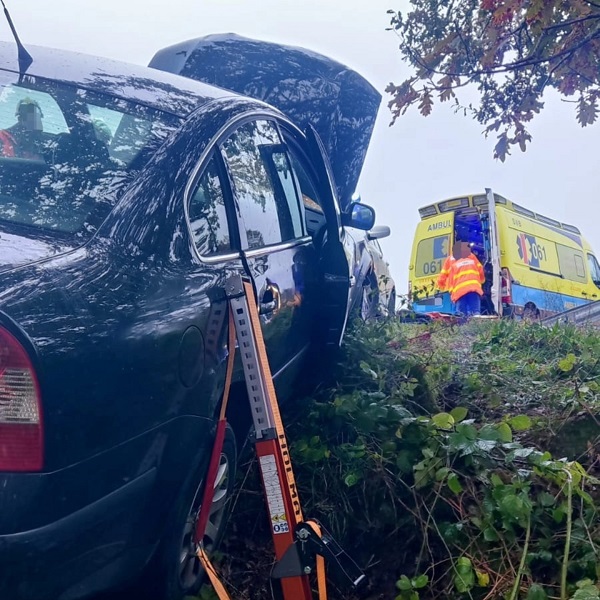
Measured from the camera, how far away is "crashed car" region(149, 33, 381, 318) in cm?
466

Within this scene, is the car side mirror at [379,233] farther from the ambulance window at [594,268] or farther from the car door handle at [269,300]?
the ambulance window at [594,268]

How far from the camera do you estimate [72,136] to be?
238cm

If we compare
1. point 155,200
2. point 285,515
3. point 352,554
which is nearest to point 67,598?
point 285,515

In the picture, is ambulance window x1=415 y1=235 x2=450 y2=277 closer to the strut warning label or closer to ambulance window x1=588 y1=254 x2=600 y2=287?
ambulance window x1=588 y1=254 x2=600 y2=287

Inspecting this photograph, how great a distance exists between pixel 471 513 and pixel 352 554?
0.50m

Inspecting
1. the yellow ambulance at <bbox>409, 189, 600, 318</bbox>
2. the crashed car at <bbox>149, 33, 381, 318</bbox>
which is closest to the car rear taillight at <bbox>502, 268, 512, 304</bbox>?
the yellow ambulance at <bbox>409, 189, 600, 318</bbox>

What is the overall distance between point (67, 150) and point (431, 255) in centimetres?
1267

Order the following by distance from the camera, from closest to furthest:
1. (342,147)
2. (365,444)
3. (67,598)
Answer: (67,598) < (365,444) < (342,147)

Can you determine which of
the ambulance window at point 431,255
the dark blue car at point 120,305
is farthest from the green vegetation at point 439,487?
the ambulance window at point 431,255

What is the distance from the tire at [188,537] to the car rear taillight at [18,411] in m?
0.56

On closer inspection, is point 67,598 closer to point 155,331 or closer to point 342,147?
point 155,331

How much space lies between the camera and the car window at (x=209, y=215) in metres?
2.28

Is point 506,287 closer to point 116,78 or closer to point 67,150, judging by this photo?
point 116,78

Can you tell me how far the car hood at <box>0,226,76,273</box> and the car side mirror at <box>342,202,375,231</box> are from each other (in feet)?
7.74
